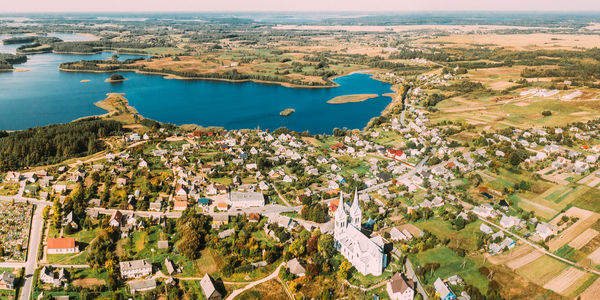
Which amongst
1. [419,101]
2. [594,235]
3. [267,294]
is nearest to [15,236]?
[267,294]

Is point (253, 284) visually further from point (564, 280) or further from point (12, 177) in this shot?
point (12, 177)

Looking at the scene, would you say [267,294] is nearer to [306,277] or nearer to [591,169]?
[306,277]

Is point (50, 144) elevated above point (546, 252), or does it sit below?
above

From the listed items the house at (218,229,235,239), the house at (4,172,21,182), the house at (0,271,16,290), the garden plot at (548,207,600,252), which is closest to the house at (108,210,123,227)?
the house at (0,271,16,290)


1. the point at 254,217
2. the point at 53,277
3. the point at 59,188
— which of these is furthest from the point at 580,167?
the point at 59,188

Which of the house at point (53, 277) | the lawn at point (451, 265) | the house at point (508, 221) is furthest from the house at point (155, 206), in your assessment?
the house at point (508, 221)
